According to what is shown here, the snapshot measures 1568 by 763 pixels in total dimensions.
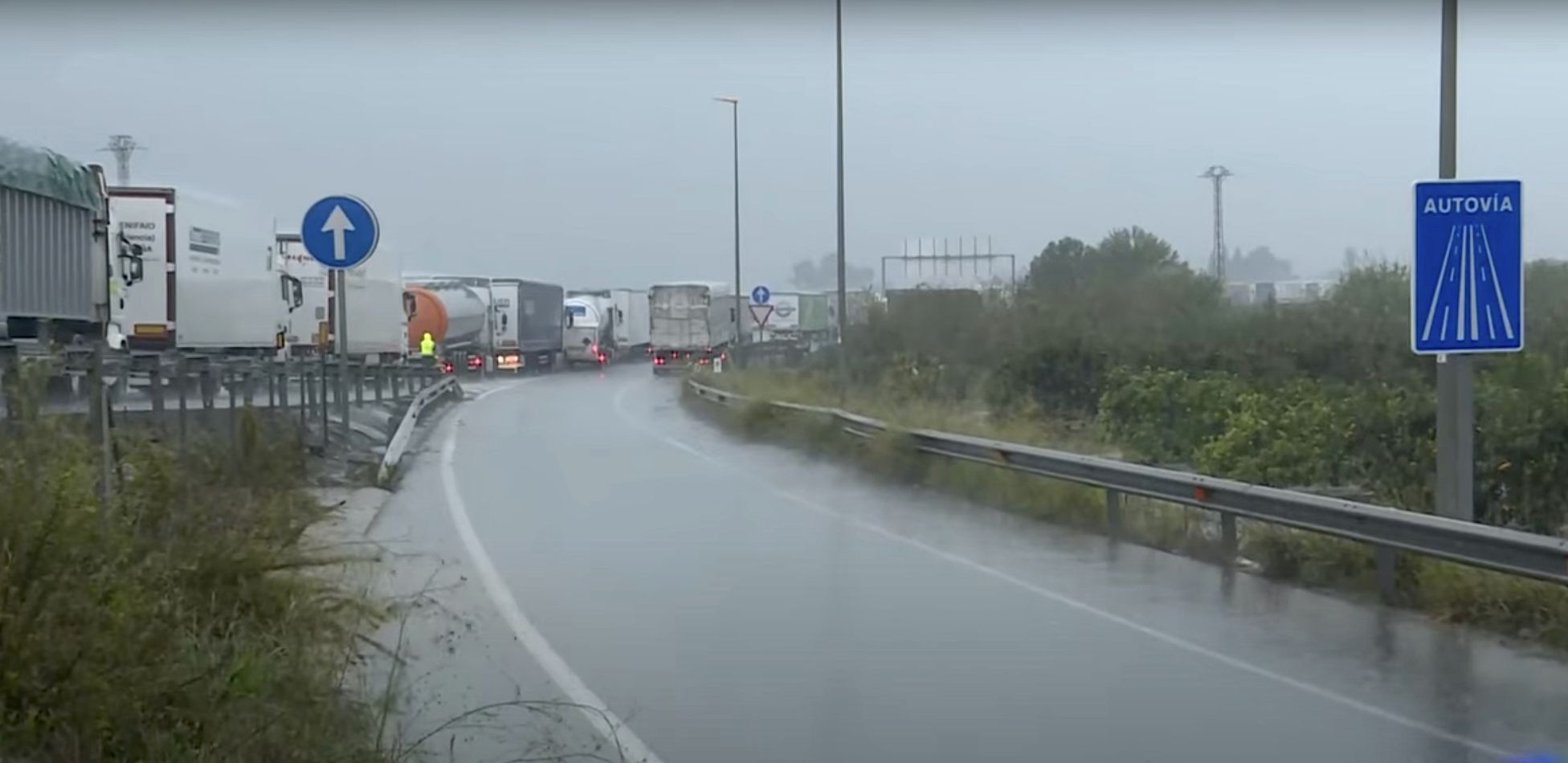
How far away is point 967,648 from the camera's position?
11.1 meters

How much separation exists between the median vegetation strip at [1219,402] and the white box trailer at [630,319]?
5250cm

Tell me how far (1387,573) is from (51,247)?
18756 millimetres

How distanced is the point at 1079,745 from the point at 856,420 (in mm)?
17413

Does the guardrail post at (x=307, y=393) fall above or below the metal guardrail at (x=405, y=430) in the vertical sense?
above

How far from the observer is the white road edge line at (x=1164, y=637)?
875 centimetres

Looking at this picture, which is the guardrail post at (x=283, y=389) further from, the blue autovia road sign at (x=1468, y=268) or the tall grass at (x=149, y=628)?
the blue autovia road sign at (x=1468, y=268)

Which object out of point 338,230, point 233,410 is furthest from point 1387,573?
point 338,230

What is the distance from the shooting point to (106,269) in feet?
95.8

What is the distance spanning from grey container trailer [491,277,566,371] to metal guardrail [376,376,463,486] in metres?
22.4

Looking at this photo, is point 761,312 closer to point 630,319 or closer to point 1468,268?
point 630,319

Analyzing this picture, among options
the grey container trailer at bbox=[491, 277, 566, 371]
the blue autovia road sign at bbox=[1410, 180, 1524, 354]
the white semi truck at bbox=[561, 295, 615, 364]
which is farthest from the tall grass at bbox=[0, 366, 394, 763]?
the white semi truck at bbox=[561, 295, 615, 364]

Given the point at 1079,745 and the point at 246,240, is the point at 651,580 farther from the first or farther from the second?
the point at 246,240

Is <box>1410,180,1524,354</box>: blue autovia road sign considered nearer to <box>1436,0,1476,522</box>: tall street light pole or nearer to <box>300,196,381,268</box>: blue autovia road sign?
<box>1436,0,1476,522</box>: tall street light pole

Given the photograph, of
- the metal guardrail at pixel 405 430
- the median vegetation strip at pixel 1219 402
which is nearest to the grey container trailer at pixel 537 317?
the metal guardrail at pixel 405 430
